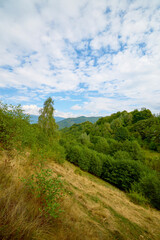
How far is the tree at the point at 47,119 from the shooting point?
1943 centimetres

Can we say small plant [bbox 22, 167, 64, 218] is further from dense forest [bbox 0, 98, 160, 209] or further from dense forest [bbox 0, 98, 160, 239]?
dense forest [bbox 0, 98, 160, 209]

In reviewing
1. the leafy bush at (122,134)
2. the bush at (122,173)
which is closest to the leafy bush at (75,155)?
the bush at (122,173)

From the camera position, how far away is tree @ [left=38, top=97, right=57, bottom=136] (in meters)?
19.4

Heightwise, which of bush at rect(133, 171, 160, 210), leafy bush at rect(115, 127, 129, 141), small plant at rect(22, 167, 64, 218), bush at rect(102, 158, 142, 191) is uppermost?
small plant at rect(22, 167, 64, 218)

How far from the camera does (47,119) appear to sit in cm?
1952

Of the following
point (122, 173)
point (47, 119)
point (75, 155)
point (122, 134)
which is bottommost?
point (122, 173)

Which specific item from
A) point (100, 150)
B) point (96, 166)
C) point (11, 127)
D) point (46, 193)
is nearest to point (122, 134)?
point (100, 150)

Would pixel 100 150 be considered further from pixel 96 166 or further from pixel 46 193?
pixel 46 193

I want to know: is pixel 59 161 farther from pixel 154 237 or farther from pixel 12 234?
pixel 12 234

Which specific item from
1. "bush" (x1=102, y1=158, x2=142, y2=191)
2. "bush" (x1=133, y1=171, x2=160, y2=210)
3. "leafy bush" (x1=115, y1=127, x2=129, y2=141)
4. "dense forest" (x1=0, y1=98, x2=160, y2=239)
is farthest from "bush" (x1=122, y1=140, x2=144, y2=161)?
"bush" (x1=133, y1=171, x2=160, y2=210)

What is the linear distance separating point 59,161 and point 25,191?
611 inches

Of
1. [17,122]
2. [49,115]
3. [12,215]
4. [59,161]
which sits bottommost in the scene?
[59,161]

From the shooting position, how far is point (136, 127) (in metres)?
69.0

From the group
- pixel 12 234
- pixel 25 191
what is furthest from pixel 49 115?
pixel 12 234
